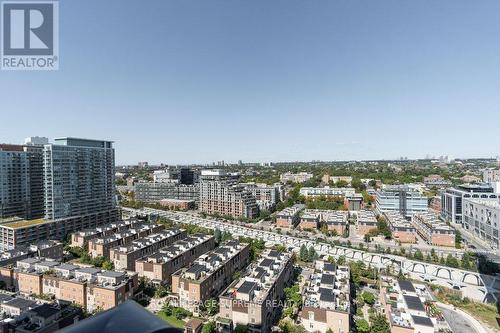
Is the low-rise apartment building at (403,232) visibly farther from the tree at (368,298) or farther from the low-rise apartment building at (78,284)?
the low-rise apartment building at (78,284)

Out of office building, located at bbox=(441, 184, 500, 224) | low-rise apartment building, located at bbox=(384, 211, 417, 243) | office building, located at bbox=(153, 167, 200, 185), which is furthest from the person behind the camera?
office building, located at bbox=(153, 167, 200, 185)

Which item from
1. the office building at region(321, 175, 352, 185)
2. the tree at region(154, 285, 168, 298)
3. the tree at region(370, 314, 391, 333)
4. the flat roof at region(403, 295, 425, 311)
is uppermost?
the office building at region(321, 175, 352, 185)

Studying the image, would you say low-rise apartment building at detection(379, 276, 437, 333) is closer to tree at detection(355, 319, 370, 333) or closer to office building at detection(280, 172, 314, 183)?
tree at detection(355, 319, 370, 333)

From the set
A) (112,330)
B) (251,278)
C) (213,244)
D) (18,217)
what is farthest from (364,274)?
(18,217)

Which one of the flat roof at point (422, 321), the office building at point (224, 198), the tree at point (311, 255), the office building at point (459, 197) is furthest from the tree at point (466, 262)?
the office building at point (224, 198)

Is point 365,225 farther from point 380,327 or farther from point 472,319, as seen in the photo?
point 380,327

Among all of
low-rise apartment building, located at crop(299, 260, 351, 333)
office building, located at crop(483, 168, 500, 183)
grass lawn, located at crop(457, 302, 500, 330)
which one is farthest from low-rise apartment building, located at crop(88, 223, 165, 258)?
office building, located at crop(483, 168, 500, 183)
